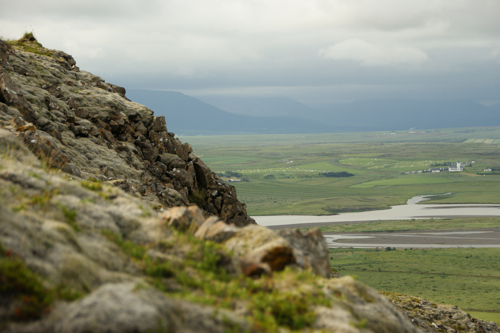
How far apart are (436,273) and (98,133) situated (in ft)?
282

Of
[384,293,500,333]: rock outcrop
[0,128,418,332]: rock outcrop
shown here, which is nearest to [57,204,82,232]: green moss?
[0,128,418,332]: rock outcrop

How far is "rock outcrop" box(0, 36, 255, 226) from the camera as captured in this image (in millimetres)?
27953

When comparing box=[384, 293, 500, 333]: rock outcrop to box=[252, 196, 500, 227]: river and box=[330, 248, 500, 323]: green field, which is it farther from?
box=[252, 196, 500, 227]: river

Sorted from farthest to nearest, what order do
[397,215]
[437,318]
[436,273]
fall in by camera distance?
[397,215]
[436,273]
[437,318]

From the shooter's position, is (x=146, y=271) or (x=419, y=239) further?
(x=419, y=239)

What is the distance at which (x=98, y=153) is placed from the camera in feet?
106

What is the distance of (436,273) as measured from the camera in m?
92.2

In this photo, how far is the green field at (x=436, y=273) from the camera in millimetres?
74438

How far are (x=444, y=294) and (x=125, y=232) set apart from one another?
3142 inches

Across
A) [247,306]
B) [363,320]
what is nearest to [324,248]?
[363,320]

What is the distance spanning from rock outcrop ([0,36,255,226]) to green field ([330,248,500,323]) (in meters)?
47.4

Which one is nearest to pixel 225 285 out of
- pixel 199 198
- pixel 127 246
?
pixel 127 246

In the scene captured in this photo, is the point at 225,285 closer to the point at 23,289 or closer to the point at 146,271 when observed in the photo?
the point at 146,271

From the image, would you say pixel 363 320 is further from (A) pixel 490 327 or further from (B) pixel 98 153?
(A) pixel 490 327
